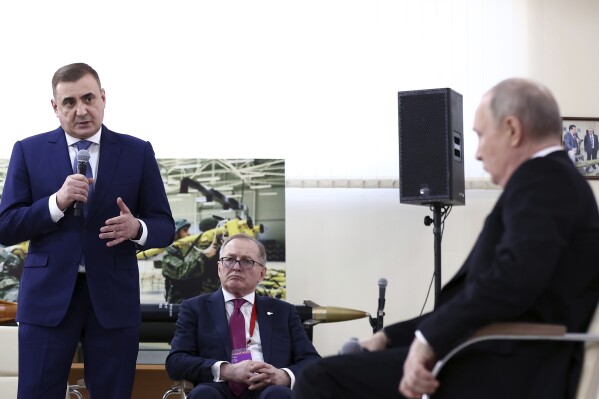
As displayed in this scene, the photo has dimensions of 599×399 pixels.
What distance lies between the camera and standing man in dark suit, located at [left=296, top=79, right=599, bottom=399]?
2.25m

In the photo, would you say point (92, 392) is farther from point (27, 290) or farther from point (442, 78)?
point (442, 78)

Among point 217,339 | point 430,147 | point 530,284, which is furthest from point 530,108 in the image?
point 430,147

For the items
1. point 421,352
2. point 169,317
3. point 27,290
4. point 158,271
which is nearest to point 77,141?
point 27,290

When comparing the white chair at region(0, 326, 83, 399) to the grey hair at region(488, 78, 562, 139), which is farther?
the white chair at region(0, 326, 83, 399)

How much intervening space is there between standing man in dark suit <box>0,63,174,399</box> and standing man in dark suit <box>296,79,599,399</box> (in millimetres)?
1100

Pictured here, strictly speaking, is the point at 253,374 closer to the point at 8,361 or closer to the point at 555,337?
the point at 8,361

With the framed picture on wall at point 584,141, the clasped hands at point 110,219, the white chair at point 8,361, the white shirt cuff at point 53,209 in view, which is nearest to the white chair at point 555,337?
the clasped hands at point 110,219

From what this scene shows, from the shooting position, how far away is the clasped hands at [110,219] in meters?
3.19

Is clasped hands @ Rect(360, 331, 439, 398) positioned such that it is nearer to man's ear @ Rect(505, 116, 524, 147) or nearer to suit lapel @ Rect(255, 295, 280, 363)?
man's ear @ Rect(505, 116, 524, 147)

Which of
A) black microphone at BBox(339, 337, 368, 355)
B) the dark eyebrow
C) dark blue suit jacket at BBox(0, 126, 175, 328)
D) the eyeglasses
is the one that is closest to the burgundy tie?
the eyeglasses

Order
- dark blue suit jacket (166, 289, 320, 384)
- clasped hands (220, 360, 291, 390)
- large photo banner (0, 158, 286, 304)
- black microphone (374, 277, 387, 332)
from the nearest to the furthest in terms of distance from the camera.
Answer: clasped hands (220, 360, 291, 390) → dark blue suit jacket (166, 289, 320, 384) → black microphone (374, 277, 387, 332) → large photo banner (0, 158, 286, 304)

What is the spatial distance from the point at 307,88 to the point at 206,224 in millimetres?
1173

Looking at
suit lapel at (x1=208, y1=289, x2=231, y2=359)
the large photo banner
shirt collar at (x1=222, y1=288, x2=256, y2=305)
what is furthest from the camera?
the large photo banner

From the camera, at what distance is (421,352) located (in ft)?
7.63
